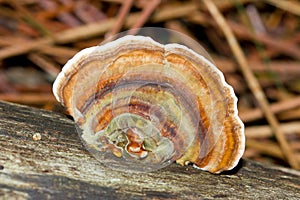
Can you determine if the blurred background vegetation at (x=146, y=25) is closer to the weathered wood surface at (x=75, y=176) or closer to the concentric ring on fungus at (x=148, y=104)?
the weathered wood surface at (x=75, y=176)

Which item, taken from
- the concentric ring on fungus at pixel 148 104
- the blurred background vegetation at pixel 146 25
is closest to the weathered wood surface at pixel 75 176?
the concentric ring on fungus at pixel 148 104

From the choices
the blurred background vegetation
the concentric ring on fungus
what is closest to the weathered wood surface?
the concentric ring on fungus

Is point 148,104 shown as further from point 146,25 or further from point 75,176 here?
point 146,25

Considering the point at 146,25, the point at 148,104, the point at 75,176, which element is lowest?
the point at 75,176

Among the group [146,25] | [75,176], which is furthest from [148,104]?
[146,25]

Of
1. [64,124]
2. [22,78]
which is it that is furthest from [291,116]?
[64,124]

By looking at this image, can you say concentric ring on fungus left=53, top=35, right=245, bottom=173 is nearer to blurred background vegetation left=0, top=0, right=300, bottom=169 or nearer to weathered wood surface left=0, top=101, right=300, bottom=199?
weathered wood surface left=0, top=101, right=300, bottom=199
